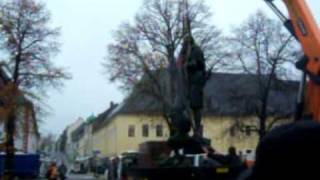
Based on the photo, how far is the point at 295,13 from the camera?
12438mm

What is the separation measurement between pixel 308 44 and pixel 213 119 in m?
76.2

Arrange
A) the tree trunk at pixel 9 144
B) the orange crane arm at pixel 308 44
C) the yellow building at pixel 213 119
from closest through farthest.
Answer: the orange crane arm at pixel 308 44
the tree trunk at pixel 9 144
the yellow building at pixel 213 119

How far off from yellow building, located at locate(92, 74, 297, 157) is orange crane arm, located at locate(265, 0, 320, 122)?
65.8ft

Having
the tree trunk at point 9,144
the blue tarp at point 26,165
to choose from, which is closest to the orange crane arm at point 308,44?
the tree trunk at point 9,144

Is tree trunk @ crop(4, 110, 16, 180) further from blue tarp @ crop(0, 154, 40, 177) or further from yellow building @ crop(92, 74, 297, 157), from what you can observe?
yellow building @ crop(92, 74, 297, 157)

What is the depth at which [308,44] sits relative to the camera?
1191 cm

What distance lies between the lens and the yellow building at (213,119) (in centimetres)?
5522

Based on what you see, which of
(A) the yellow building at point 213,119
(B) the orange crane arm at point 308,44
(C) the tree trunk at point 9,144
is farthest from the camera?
(A) the yellow building at point 213,119

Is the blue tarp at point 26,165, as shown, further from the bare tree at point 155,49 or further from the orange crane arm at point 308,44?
the orange crane arm at point 308,44

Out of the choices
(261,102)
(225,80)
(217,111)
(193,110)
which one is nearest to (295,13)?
(193,110)

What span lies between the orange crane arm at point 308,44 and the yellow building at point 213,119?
20059 mm

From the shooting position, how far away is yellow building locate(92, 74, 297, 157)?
181ft

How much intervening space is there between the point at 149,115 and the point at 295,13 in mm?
45739

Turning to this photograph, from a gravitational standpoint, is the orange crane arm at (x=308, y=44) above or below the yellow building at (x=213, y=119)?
below
